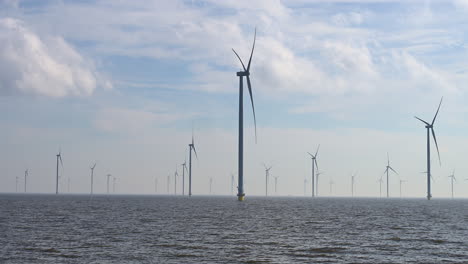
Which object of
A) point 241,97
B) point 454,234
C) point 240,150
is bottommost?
point 454,234

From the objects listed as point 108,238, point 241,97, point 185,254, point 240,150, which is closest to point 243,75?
point 241,97

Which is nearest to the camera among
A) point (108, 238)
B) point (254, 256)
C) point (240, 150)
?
point (254, 256)

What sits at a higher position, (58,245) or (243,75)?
(243,75)

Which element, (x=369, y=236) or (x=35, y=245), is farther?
(x=369, y=236)

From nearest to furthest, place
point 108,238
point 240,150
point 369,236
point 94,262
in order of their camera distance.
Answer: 1. point 94,262
2. point 108,238
3. point 369,236
4. point 240,150

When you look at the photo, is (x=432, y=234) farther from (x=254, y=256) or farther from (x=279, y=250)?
(x=254, y=256)

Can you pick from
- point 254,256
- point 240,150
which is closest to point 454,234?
point 254,256

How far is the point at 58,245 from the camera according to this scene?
1970 inches

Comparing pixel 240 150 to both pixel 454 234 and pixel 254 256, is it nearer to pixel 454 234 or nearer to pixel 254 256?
pixel 454 234

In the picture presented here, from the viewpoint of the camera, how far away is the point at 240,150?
134 m

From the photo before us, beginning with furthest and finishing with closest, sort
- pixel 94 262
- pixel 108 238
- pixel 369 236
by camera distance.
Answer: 1. pixel 369 236
2. pixel 108 238
3. pixel 94 262

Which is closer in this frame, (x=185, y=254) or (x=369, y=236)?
(x=185, y=254)

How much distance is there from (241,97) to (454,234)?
257 ft

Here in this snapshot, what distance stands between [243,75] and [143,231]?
8281 cm
